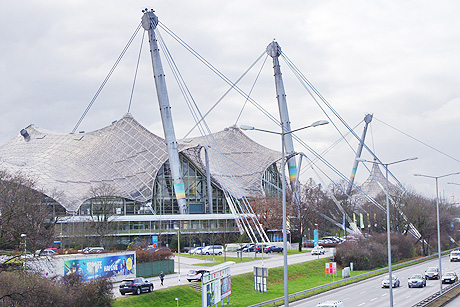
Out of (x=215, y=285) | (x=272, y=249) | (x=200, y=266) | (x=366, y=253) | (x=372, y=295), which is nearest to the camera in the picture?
(x=215, y=285)

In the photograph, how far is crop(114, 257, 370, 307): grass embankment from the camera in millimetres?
42719

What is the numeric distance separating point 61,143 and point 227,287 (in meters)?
71.1

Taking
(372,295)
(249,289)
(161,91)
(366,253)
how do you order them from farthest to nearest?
(161,91), (366,253), (249,289), (372,295)

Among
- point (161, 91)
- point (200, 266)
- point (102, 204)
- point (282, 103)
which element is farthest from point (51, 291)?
point (282, 103)

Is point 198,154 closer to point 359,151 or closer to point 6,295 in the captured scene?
point 359,151

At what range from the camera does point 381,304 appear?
42.9m

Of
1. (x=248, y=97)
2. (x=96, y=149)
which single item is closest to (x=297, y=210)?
(x=248, y=97)

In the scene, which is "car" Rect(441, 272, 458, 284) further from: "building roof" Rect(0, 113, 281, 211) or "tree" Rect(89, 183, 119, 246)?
"building roof" Rect(0, 113, 281, 211)

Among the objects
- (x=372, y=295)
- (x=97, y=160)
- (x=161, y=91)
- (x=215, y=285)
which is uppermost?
(x=161, y=91)

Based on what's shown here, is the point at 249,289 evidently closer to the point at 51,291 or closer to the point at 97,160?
the point at 51,291

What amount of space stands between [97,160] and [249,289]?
183ft

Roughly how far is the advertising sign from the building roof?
38139 mm

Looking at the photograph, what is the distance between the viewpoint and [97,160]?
3959 inches

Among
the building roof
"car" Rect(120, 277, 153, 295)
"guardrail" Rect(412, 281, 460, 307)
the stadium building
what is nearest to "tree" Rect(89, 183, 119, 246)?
the stadium building
